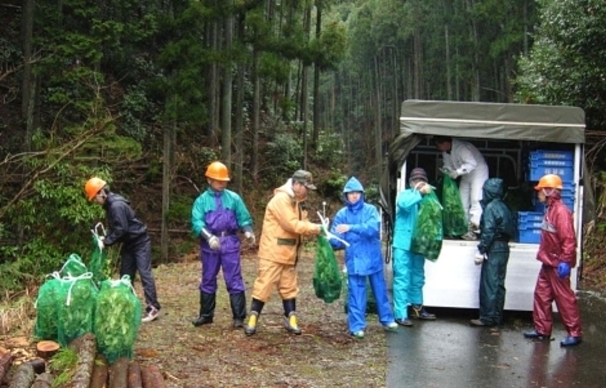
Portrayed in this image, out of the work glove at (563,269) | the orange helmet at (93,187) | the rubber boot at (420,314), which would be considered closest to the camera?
the work glove at (563,269)

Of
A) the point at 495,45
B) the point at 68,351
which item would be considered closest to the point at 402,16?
the point at 495,45

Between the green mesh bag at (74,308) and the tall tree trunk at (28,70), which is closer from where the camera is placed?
the green mesh bag at (74,308)

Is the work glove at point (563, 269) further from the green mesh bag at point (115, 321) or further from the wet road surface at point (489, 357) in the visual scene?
the green mesh bag at point (115, 321)

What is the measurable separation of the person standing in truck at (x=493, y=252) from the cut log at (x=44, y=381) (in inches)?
187

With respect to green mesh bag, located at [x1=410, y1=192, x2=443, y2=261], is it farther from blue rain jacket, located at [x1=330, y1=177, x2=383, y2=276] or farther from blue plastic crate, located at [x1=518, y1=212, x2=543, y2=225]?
blue plastic crate, located at [x1=518, y1=212, x2=543, y2=225]

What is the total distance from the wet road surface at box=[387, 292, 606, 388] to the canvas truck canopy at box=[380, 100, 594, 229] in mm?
1967

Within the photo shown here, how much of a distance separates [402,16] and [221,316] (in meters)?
33.5

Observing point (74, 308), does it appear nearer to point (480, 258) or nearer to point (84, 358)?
point (84, 358)

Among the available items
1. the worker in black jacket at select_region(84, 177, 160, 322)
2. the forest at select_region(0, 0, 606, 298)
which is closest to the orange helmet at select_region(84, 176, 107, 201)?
the worker in black jacket at select_region(84, 177, 160, 322)

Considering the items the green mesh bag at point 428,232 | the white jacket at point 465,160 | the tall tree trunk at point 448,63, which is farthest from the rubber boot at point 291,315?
the tall tree trunk at point 448,63

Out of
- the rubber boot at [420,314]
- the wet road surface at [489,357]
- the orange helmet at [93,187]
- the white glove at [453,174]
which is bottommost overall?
the wet road surface at [489,357]

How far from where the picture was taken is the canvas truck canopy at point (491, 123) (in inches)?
311

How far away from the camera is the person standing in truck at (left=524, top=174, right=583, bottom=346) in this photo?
680 cm

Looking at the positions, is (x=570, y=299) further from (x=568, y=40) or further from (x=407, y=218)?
(x=568, y=40)
